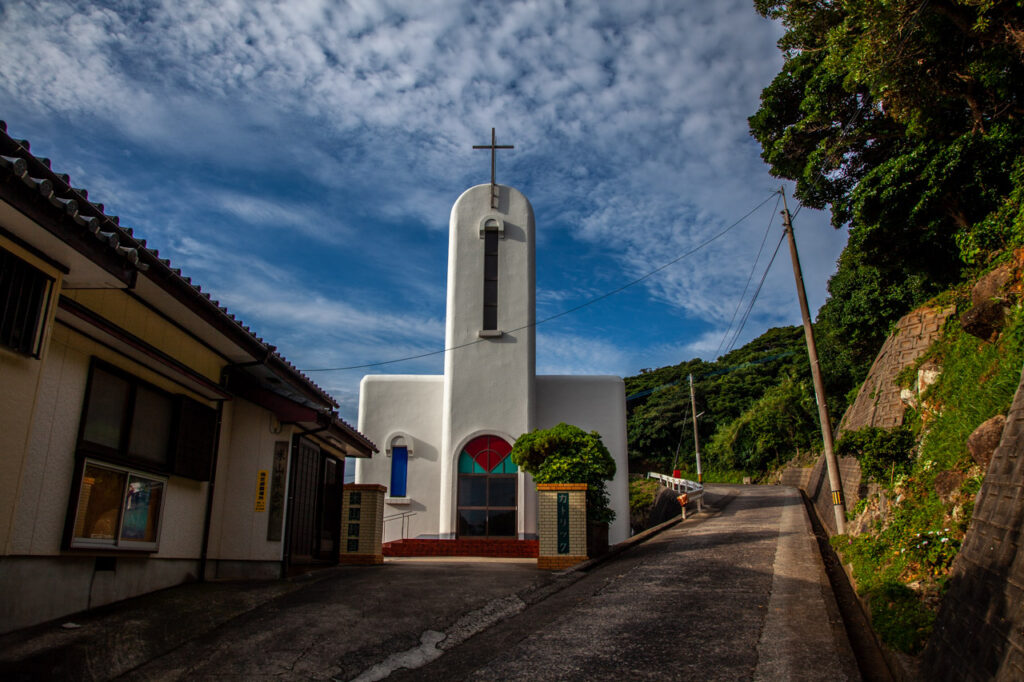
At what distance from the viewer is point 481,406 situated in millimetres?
19844

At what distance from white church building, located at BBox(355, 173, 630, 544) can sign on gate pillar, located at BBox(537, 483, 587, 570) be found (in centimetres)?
614

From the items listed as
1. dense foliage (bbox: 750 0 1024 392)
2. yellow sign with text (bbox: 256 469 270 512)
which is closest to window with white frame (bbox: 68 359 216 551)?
yellow sign with text (bbox: 256 469 270 512)

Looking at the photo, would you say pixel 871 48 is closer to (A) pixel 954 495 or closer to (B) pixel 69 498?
(A) pixel 954 495

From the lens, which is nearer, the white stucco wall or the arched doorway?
the arched doorway

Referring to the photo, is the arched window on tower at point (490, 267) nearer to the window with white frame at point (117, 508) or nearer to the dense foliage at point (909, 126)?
the dense foliage at point (909, 126)

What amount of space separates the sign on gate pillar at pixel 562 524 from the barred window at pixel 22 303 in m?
8.82

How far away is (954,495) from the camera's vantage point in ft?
Result: 27.6

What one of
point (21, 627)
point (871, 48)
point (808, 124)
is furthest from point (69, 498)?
point (808, 124)

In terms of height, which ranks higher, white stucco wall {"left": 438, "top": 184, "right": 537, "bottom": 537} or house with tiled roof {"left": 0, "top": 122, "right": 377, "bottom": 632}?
white stucco wall {"left": 438, "top": 184, "right": 537, "bottom": 537}

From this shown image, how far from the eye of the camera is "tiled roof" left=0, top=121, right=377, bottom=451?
5023mm

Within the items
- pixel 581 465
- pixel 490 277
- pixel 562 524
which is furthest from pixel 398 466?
pixel 562 524

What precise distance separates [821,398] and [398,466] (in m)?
11.9

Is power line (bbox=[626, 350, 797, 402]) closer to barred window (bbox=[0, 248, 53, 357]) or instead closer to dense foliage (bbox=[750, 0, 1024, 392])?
dense foliage (bbox=[750, 0, 1024, 392])

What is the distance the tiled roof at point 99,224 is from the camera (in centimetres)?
502
